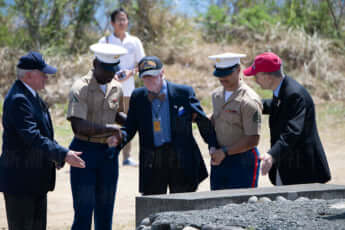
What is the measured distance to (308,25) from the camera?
17.4 meters

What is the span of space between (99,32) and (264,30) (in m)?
4.62

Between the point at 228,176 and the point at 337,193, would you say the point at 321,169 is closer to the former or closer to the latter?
the point at 337,193

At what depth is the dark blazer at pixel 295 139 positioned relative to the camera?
4.96 m

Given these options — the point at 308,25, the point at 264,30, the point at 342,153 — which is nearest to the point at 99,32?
the point at 264,30

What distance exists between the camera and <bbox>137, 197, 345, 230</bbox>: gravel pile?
12.2 ft

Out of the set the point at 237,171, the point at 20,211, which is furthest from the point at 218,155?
the point at 20,211

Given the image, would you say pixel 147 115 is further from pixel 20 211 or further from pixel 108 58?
pixel 20 211

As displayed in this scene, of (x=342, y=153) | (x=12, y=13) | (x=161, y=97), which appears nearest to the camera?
(x=161, y=97)

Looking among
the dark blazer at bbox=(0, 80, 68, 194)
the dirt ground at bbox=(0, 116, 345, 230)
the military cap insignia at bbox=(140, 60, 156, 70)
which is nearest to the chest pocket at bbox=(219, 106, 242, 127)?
the military cap insignia at bbox=(140, 60, 156, 70)

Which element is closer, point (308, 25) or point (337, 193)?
point (337, 193)

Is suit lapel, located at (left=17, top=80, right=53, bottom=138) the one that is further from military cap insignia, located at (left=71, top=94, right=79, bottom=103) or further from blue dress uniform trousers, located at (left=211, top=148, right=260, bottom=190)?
blue dress uniform trousers, located at (left=211, top=148, right=260, bottom=190)

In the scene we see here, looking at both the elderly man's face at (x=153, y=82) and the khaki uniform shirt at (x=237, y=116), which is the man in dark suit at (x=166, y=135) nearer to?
the elderly man's face at (x=153, y=82)

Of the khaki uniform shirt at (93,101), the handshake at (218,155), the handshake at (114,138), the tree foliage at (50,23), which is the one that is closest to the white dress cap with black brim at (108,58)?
the khaki uniform shirt at (93,101)

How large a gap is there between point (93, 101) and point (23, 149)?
2.34ft
